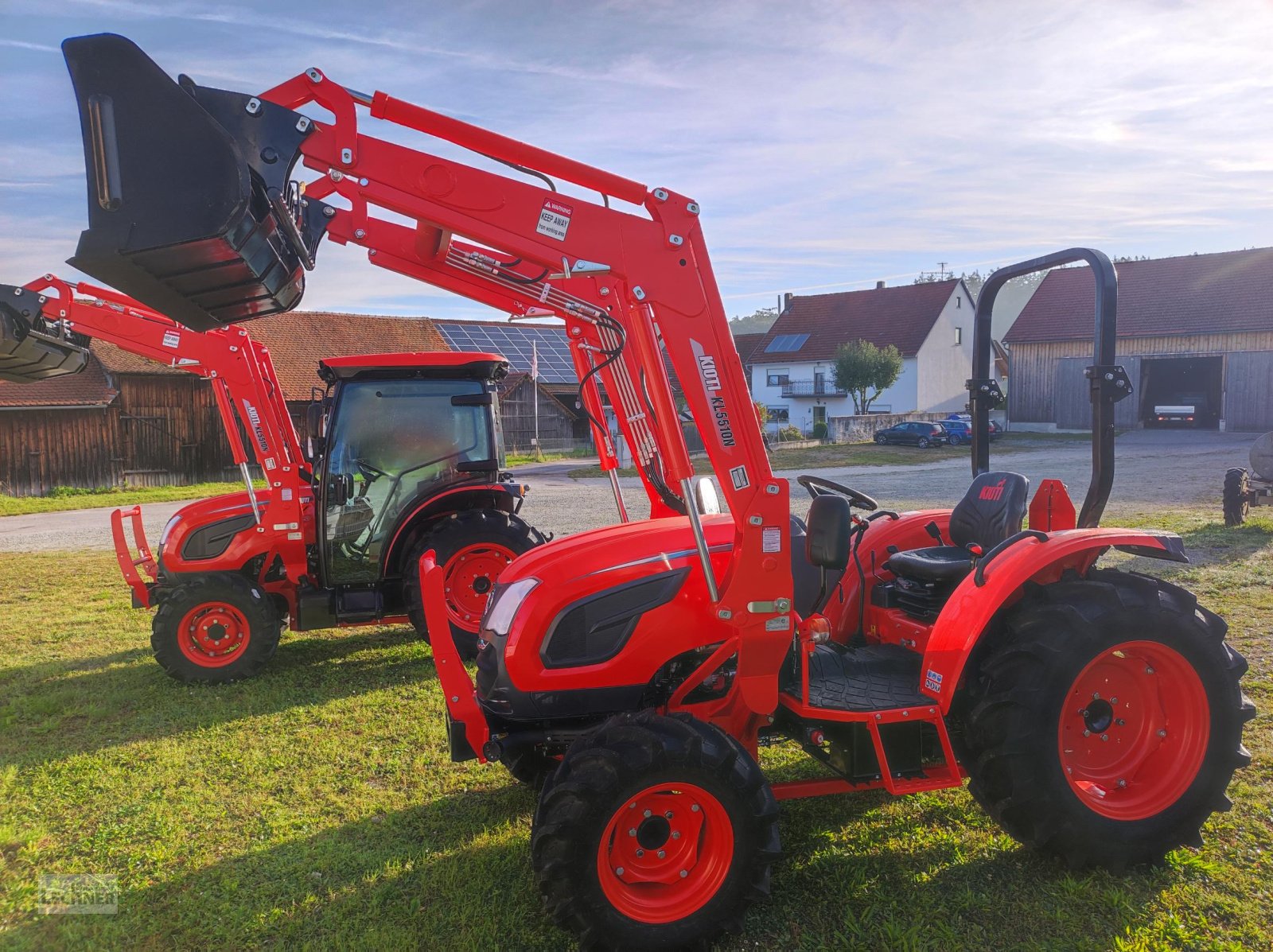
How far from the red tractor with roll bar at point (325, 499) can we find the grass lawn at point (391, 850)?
0.71m

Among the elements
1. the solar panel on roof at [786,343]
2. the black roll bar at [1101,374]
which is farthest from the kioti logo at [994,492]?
the solar panel on roof at [786,343]

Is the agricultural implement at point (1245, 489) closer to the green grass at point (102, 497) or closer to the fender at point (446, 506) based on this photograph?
the fender at point (446, 506)

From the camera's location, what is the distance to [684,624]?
11.2ft

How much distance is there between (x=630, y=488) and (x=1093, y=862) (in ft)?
54.1

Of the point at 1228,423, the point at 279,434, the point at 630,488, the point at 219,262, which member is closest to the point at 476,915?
the point at 219,262

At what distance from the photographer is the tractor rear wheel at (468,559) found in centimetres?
649

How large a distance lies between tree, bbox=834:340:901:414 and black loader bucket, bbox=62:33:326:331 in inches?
1403

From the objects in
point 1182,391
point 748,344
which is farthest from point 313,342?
point 1182,391

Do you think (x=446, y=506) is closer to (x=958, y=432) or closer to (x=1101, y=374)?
(x=1101, y=374)

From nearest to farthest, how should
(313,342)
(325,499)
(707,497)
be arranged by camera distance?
(707,497), (325,499), (313,342)

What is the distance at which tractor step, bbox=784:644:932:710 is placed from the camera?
3.40 m

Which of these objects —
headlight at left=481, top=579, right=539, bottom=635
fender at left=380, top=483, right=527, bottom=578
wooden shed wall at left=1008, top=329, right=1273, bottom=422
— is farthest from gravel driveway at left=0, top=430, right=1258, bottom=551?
headlight at left=481, top=579, right=539, bottom=635

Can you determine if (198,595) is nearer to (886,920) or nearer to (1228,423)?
(886,920)

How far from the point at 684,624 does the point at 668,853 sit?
82 centimetres
